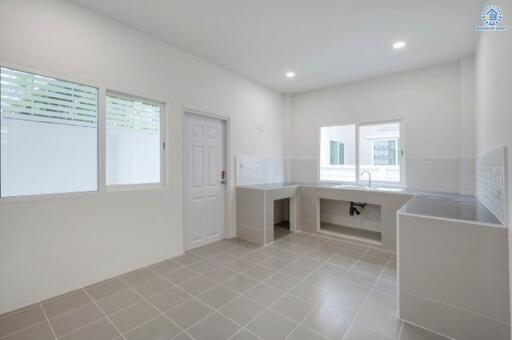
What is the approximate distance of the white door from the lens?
334 centimetres

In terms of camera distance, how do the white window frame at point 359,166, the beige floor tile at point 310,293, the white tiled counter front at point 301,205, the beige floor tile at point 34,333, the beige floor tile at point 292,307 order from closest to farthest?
the beige floor tile at point 34,333 < the beige floor tile at point 292,307 < the beige floor tile at point 310,293 < the white tiled counter front at point 301,205 < the white window frame at point 359,166

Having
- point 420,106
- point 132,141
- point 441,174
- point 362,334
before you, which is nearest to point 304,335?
point 362,334

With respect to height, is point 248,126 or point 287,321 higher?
point 248,126

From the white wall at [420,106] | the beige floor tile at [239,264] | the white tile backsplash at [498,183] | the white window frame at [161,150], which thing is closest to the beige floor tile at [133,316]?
the beige floor tile at [239,264]

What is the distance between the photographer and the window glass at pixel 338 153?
4.40 m

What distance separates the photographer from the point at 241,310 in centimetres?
196

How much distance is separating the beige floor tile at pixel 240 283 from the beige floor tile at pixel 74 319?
1149 millimetres

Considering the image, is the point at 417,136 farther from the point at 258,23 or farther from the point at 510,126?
the point at 258,23

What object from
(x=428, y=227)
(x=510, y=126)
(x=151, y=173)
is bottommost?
(x=428, y=227)

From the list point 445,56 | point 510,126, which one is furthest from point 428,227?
point 445,56

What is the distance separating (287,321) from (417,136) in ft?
11.5

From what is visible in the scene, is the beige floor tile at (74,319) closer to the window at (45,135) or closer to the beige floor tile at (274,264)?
the window at (45,135)

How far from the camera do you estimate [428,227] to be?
5.83 ft

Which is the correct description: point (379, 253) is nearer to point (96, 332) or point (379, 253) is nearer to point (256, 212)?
point (256, 212)
